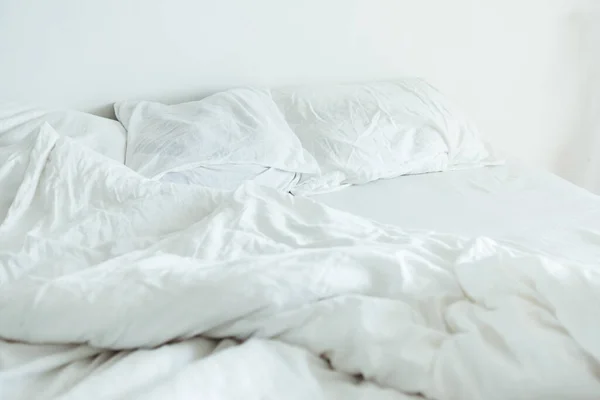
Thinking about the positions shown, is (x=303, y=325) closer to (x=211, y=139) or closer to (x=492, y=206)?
(x=211, y=139)

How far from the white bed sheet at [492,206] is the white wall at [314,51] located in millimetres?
551

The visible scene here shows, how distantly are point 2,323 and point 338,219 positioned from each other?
0.62 m

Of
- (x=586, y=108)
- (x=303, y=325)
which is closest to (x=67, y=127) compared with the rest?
(x=303, y=325)

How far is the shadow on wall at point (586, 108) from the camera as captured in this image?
7.27 ft

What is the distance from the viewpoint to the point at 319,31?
70.4 inches

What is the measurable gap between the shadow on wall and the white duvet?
177 centimetres

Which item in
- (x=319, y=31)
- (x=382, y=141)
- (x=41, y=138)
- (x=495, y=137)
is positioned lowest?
(x=495, y=137)

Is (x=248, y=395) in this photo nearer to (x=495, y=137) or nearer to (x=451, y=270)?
(x=451, y=270)

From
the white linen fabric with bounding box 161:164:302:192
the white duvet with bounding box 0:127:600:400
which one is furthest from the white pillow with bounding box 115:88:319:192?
the white duvet with bounding box 0:127:600:400

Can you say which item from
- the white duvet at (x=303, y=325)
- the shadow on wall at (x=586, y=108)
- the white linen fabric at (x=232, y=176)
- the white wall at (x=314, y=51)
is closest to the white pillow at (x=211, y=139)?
the white linen fabric at (x=232, y=176)

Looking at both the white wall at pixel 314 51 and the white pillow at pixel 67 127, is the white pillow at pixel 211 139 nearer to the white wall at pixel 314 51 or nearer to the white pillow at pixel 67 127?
the white pillow at pixel 67 127

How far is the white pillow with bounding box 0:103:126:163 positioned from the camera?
1.33 m

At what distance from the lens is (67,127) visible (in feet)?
4.56

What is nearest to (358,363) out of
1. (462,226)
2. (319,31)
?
(462,226)
